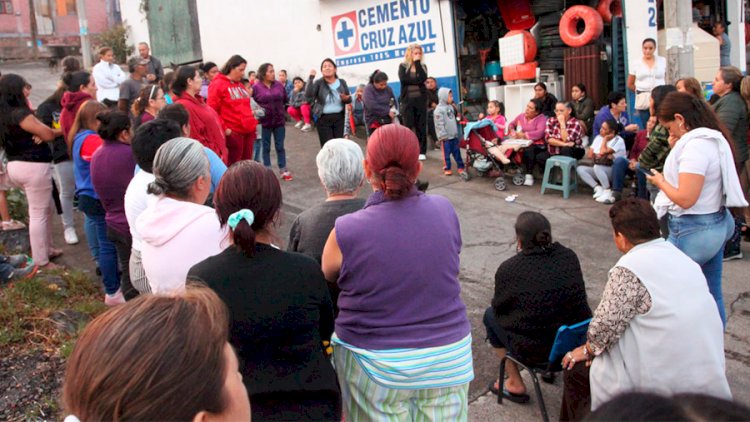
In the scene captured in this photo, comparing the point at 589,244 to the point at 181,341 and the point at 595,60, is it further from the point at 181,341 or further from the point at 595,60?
the point at 181,341

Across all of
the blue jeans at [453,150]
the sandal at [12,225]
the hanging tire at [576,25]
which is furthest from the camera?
the hanging tire at [576,25]

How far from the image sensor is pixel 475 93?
38.3 feet

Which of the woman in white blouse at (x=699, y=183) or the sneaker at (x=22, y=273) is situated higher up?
the woman in white blouse at (x=699, y=183)

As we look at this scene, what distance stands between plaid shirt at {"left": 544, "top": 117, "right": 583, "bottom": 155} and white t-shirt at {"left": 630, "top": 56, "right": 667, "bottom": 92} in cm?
123

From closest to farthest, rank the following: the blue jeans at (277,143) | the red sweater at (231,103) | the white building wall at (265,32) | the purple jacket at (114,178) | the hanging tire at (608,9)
Result: the purple jacket at (114,178)
the red sweater at (231,103)
the blue jeans at (277,143)
the hanging tire at (608,9)
the white building wall at (265,32)

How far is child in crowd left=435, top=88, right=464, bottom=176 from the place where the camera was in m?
9.06

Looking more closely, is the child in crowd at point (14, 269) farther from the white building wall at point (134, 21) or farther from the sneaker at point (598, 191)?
the white building wall at point (134, 21)

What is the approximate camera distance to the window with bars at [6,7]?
22.4m

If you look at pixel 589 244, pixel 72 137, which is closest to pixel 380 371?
pixel 72 137

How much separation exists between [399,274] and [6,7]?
25498mm

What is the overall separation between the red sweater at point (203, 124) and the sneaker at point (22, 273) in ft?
5.66

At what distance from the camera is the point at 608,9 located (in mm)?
10047

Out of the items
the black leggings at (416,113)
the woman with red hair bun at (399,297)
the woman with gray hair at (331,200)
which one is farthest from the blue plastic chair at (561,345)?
the black leggings at (416,113)

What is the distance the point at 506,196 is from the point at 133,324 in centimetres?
736
